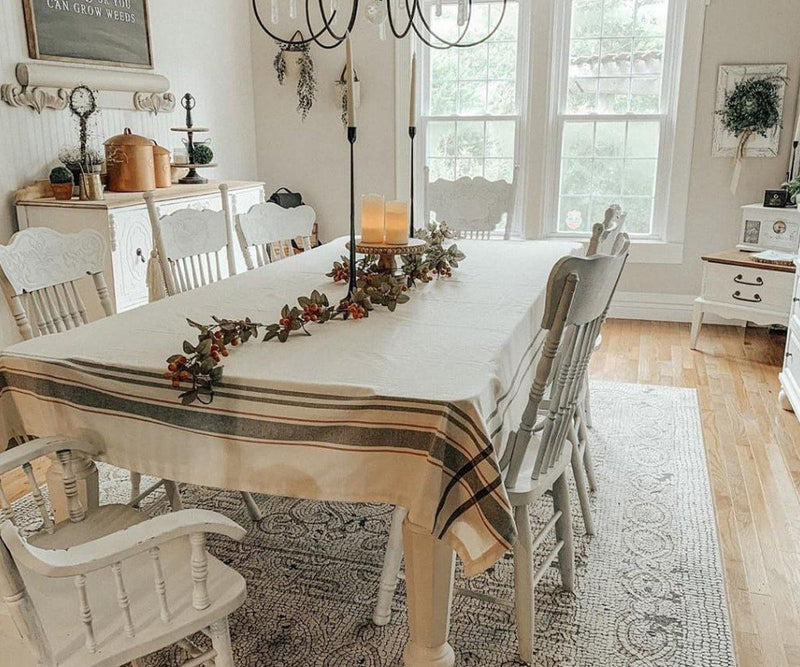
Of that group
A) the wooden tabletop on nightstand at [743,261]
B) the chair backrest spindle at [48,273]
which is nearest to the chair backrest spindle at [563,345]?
the chair backrest spindle at [48,273]

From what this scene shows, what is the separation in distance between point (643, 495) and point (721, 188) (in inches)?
116

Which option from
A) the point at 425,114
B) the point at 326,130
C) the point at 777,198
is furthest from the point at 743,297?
the point at 326,130

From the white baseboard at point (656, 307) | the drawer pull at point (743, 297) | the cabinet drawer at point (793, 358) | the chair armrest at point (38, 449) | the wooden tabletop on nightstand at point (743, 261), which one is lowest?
the white baseboard at point (656, 307)

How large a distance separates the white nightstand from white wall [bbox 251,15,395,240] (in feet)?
7.71

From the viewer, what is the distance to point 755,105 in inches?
183

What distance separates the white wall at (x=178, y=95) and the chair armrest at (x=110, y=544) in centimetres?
279

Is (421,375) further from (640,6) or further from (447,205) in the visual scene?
(640,6)

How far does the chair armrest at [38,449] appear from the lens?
1.50m

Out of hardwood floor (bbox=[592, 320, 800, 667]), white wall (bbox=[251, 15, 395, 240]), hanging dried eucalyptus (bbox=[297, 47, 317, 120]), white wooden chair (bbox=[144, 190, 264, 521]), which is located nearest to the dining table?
white wooden chair (bbox=[144, 190, 264, 521])

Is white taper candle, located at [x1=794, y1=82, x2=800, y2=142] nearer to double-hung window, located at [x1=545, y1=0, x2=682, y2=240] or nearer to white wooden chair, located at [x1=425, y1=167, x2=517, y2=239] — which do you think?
double-hung window, located at [x1=545, y1=0, x2=682, y2=240]

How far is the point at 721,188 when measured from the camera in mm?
4957

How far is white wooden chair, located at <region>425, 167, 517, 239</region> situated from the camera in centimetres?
370

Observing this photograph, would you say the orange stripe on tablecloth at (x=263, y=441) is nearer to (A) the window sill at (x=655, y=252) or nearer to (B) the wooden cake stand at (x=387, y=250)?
(B) the wooden cake stand at (x=387, y=250)

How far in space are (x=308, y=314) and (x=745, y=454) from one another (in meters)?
2.09
